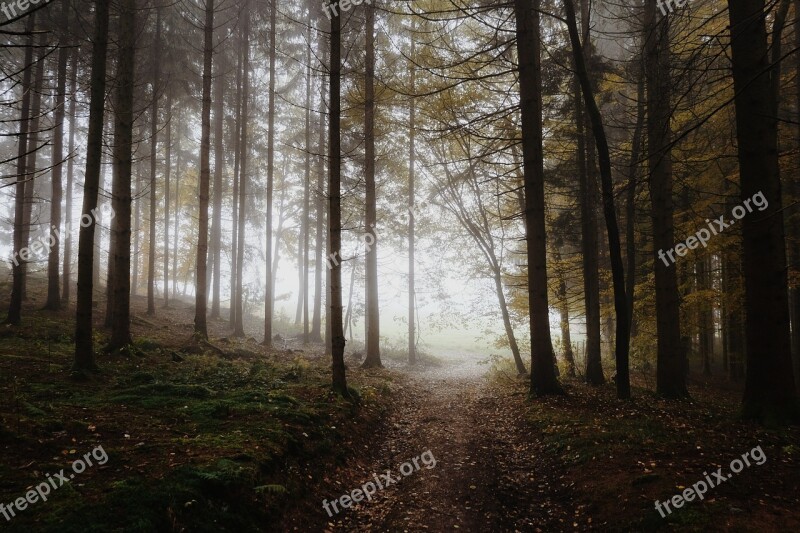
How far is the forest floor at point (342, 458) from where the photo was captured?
12.9 ft

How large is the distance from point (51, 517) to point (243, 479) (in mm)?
1677

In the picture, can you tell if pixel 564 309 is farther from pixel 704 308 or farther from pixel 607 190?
pixel 607 190

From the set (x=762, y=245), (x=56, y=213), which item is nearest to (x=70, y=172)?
(x=56, y=213)

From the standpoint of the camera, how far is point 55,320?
13.0 m

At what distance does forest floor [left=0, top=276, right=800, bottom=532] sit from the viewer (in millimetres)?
3943

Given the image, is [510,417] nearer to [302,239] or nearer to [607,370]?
[607,370]

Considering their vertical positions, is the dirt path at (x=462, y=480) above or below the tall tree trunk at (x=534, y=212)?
below

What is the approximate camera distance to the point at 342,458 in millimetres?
6363

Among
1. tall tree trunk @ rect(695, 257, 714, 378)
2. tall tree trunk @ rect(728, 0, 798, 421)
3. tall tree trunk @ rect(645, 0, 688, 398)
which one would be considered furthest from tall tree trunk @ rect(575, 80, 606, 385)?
tall tree trunk @ rect(728, 0, 798, 421)

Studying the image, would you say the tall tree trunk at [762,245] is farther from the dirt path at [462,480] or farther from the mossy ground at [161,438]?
the mossy ground at [161,438]

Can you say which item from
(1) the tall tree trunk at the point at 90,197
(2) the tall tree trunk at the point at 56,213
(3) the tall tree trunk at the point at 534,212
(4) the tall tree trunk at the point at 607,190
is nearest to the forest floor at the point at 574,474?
(3) the tall tree trunk at the point at 534,212

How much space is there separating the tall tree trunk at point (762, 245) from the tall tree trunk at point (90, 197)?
11.4m

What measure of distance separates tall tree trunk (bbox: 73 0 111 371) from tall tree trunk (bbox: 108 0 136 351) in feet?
6.57

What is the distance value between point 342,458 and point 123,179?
9.37m
